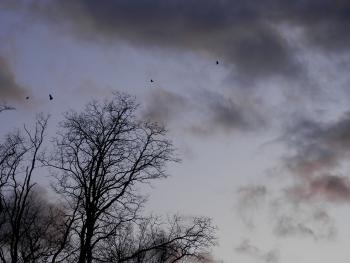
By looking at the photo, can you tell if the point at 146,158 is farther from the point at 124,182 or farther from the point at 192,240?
the point at 192,240

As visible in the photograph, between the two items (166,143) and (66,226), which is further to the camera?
(166,143)

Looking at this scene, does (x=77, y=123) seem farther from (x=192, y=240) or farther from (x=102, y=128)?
(x=192, y=240)

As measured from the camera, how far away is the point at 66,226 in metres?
25.8

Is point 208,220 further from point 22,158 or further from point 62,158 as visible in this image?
point 22,158

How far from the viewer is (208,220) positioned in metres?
27.2

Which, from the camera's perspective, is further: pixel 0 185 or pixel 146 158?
pixel 146 158

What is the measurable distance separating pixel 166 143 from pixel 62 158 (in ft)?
19.1

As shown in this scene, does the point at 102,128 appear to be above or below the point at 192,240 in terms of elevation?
above

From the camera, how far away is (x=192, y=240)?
1076 inches

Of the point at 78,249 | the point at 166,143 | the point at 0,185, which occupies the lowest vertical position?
the point at 78,249

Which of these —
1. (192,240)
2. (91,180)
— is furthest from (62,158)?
(192,240)

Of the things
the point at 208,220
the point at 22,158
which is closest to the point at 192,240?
the point at 208,220

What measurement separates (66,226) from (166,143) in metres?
7.06

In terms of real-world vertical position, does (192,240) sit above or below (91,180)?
below
